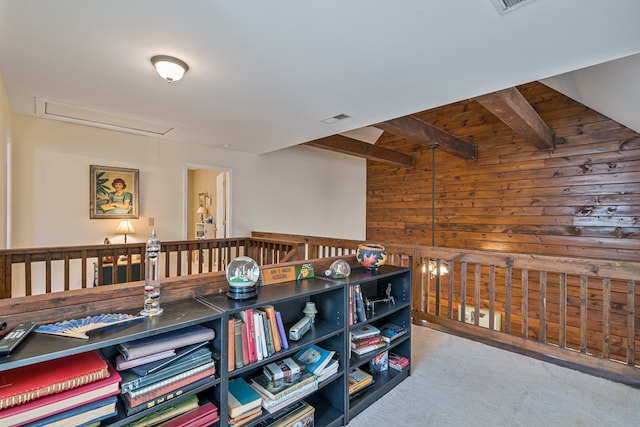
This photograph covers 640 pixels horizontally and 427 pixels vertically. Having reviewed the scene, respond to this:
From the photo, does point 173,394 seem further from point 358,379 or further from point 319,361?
point 358,379

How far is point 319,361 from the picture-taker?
5.96ft

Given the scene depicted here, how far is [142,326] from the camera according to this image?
1173mm

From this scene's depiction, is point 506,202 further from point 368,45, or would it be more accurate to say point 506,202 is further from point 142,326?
point 142,326

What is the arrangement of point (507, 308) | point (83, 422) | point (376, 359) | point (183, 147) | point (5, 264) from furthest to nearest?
1. point (183, 147)
2. point (507, 308)
3. point (5, 264)
4. point (376, 359)
5. point (83, 422)

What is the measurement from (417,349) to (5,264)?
3.68m

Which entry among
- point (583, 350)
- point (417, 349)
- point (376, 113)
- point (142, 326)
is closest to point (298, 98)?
point (376, 113)

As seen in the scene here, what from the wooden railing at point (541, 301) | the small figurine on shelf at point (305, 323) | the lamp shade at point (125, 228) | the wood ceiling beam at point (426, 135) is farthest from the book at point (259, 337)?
the lamp shade at point (125, 228)

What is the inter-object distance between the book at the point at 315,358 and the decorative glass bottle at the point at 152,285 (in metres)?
0.90

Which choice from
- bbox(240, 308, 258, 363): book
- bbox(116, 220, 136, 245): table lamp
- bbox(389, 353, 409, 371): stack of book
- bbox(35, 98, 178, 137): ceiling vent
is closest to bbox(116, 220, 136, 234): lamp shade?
bbox(116, 220, 136, 245): table lamp

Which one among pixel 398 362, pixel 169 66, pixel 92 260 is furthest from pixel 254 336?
pixel 92 260

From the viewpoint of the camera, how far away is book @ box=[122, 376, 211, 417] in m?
1.14

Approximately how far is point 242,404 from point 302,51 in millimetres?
2074

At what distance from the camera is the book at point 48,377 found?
94cm

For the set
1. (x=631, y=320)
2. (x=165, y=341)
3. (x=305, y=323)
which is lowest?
(x=631, y=320)
